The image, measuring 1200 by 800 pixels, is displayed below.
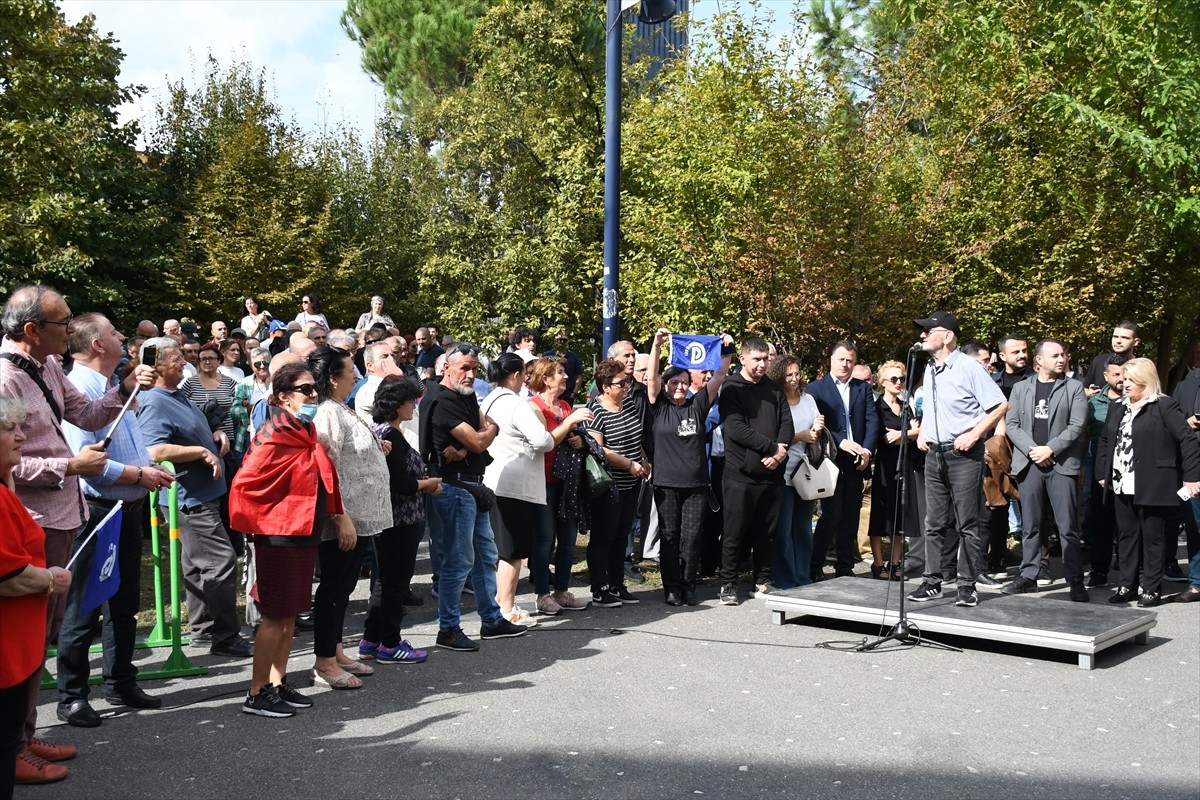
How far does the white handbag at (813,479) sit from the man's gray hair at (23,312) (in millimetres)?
6567

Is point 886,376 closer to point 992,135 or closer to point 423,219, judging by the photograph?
point 992,135

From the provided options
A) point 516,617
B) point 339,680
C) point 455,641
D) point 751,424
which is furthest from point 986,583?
point 339,680

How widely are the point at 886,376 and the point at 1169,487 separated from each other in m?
2.80

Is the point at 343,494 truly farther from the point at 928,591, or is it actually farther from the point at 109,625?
the point at 928,591

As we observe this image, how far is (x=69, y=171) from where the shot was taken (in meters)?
18.7

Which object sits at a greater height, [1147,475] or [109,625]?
[1147,475]

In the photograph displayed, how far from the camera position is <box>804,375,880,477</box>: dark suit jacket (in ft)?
36.4

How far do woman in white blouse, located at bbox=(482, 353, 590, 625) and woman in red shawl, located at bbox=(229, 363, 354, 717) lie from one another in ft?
7.66

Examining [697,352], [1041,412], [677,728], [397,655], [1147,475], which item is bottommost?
[677,728]

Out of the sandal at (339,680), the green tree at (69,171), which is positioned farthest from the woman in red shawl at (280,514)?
the green tree at (69,171)

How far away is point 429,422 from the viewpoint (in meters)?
8.09

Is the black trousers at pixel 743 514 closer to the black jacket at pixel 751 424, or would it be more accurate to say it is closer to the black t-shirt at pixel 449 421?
the black jacket at pixel 751 424

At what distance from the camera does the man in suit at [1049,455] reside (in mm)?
10258

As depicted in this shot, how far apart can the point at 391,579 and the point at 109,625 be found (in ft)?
5.66
